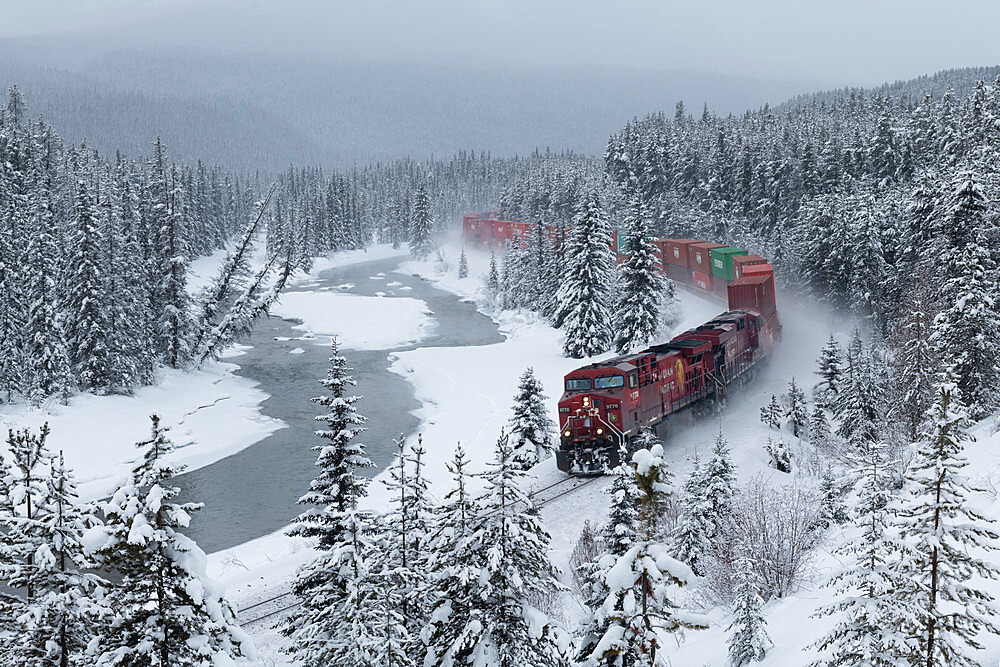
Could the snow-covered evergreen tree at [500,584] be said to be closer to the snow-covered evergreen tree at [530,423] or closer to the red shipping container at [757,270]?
the snow-covered evergreen tree at [530,423]

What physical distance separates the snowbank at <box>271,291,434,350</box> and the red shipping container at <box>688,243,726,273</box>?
2894 centimetres

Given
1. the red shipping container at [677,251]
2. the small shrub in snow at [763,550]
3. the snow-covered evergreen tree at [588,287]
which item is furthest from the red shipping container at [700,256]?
the small shrub in snow at [763,550]

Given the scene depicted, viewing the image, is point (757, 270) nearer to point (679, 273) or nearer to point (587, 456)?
point (679, 273)

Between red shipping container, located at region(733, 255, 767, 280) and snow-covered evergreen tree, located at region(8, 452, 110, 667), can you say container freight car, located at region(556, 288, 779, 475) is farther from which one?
snow-covered evergreen tree, located at region(8, 452, 110, 667)

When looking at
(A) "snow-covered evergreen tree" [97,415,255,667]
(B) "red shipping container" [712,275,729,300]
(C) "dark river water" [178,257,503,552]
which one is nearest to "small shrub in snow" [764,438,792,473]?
(C) "dark river water" [178,257,503,552]

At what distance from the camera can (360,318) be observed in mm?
90312

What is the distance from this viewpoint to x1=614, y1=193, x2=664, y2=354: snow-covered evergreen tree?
201ft

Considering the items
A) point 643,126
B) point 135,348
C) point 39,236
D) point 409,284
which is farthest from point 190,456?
point 643,126

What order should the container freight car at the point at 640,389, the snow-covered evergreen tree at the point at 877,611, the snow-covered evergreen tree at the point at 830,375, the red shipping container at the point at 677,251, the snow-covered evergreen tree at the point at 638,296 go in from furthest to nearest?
the red shipping container at the point at 677,251 → the snow-covered evergreen tree at the point at 638,296 → the snow-covered evergreen tree at the point at 830,375 → the container freight car at the point at 640,389 → the snow-covered evergreen tree at the point at 877,611

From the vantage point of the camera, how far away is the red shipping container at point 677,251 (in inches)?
3219

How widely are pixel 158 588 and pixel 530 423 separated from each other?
29.8m

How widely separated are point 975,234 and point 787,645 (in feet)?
91.0

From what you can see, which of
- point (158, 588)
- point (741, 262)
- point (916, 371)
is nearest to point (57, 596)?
point (158, 588)

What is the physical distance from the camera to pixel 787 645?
16.6 metres
